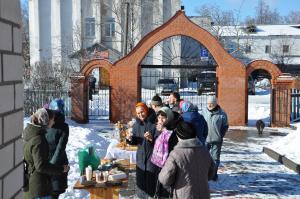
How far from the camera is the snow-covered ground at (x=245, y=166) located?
798cm

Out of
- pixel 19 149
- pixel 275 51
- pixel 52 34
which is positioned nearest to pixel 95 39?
pixel 52 34

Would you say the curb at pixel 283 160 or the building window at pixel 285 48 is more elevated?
the building window at pixel 285 48

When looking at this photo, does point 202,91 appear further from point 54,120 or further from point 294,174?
point 54,120

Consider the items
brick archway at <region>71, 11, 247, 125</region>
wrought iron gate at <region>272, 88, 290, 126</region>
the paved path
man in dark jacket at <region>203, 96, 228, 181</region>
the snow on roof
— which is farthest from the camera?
the snow on roof

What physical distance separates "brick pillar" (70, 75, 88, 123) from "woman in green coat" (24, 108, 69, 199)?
40.1 ft

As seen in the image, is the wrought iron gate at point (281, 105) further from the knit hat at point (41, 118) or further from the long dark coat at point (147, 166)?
the knit hat at point (41, 118)

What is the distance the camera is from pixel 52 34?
39719mm

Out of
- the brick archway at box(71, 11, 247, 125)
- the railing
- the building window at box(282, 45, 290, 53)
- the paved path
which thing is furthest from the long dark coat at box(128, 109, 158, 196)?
the building window at box(282, 45, 290, 53)

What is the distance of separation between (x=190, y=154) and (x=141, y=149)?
1.48 meters

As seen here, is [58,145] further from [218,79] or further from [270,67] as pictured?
[270,67]

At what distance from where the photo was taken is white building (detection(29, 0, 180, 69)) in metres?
39.3

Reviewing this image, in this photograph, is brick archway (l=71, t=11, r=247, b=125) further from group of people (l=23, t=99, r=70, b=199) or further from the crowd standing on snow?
group of people (l=23, t=99, r=70, b=199)

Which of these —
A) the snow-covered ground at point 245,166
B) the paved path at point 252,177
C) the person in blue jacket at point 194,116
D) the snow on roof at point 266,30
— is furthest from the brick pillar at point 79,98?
the snow on roof at point 266,30

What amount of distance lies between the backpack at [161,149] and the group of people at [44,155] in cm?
110
